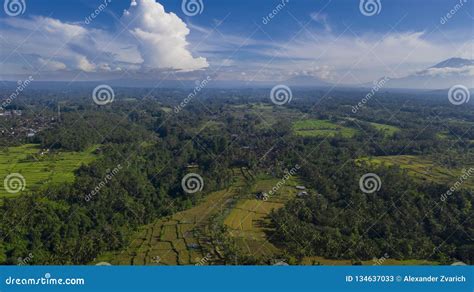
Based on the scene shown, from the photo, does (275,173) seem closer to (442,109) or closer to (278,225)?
(278,225)
